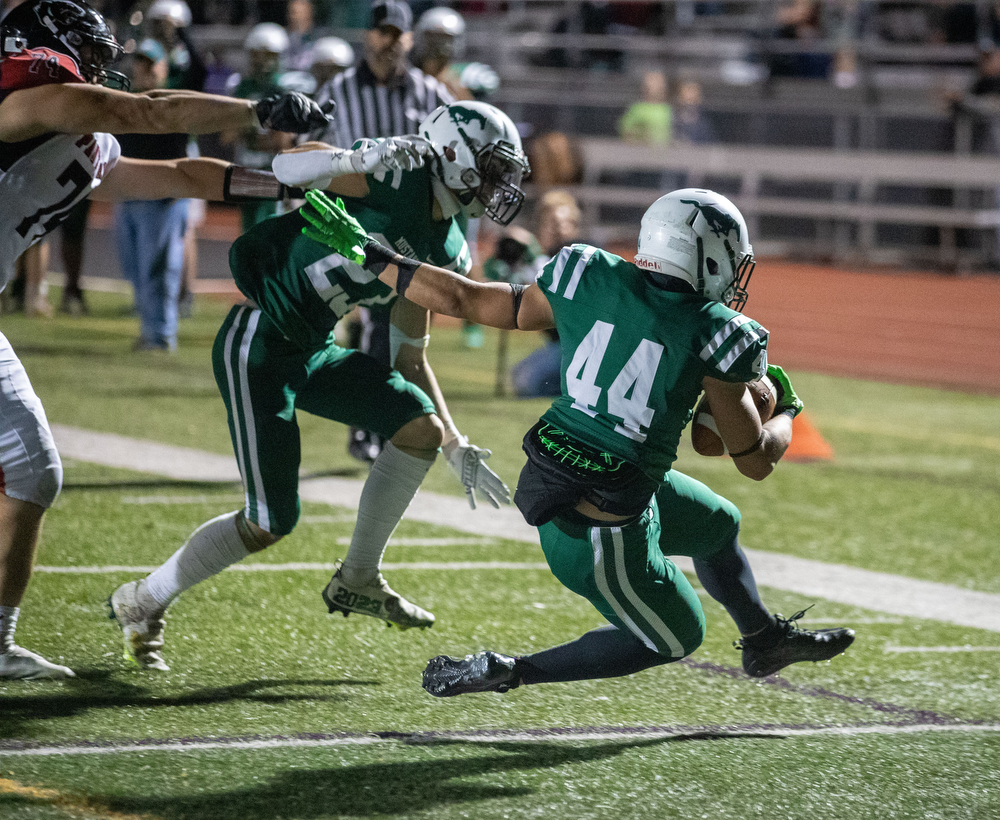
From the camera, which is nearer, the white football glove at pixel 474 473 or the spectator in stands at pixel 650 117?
the white football glove at pixel 474 473

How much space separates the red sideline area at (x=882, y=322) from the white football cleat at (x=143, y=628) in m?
8.63

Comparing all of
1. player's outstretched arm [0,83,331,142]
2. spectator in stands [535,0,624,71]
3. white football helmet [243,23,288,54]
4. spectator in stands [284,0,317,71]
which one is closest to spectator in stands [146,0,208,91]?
white football helmet [243,23,288,54]

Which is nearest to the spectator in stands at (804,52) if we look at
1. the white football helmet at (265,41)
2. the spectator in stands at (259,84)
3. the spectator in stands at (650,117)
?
the spectator in stands at (650,117)

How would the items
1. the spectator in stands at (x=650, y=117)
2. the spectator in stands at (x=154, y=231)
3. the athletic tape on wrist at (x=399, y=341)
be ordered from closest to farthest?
the athletic tape on wrist at (x=399, y=341) → the spectator in stands at (x=154, y=231) → the spectator in stands at (x=650, y=117)

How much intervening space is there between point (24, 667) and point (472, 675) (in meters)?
1.31

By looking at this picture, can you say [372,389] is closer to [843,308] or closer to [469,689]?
[469,689]

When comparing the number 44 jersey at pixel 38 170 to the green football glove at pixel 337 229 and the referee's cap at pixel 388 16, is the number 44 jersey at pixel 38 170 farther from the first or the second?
the referee's cap at pixel 388 16

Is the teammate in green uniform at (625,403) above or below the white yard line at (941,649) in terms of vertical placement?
above

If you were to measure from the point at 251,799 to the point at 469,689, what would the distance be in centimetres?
71

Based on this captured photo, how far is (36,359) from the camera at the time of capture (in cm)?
1000

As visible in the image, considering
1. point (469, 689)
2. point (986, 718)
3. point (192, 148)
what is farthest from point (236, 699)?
point (192, 148)

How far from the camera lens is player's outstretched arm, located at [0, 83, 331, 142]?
12.4ft

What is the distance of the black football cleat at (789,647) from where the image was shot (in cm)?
403

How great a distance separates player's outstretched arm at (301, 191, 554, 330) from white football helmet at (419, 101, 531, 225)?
1.62 feet
